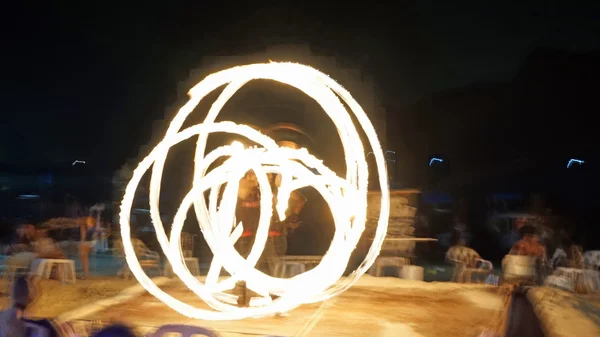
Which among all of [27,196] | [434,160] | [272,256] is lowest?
[272,256]

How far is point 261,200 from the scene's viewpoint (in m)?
5.95

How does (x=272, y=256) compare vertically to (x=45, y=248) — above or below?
above

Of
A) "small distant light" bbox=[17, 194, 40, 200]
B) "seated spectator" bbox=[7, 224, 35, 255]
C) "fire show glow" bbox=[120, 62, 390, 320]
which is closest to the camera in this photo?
"fire show glow" bbox=[120, 62, 390, 320]

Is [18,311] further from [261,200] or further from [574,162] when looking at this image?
[574,162]

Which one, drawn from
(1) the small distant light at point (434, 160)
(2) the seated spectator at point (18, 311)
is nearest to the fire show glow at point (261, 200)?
(2) the seated spectator at point (18, 311)

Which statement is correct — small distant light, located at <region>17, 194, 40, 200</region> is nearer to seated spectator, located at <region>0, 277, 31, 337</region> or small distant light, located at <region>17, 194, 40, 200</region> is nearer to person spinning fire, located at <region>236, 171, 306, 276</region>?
person spinning fire, located at <region>236, 171, 306, 276</region>

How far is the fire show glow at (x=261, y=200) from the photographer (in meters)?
5.66

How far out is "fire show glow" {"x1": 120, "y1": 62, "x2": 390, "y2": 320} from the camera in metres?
5.66

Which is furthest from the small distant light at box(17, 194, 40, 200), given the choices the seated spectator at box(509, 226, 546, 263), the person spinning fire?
the seated spectator at box(509, 226, 546, 263)

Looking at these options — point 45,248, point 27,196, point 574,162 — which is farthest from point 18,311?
point 574,162

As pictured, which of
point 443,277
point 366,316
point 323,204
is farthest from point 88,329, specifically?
point 443,277

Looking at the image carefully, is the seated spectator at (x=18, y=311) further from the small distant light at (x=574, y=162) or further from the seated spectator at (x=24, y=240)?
the small distant light at (x=574, y=162)

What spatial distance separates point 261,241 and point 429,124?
940cm

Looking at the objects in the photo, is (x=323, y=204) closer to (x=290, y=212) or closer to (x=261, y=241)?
(x=290, y=212)
